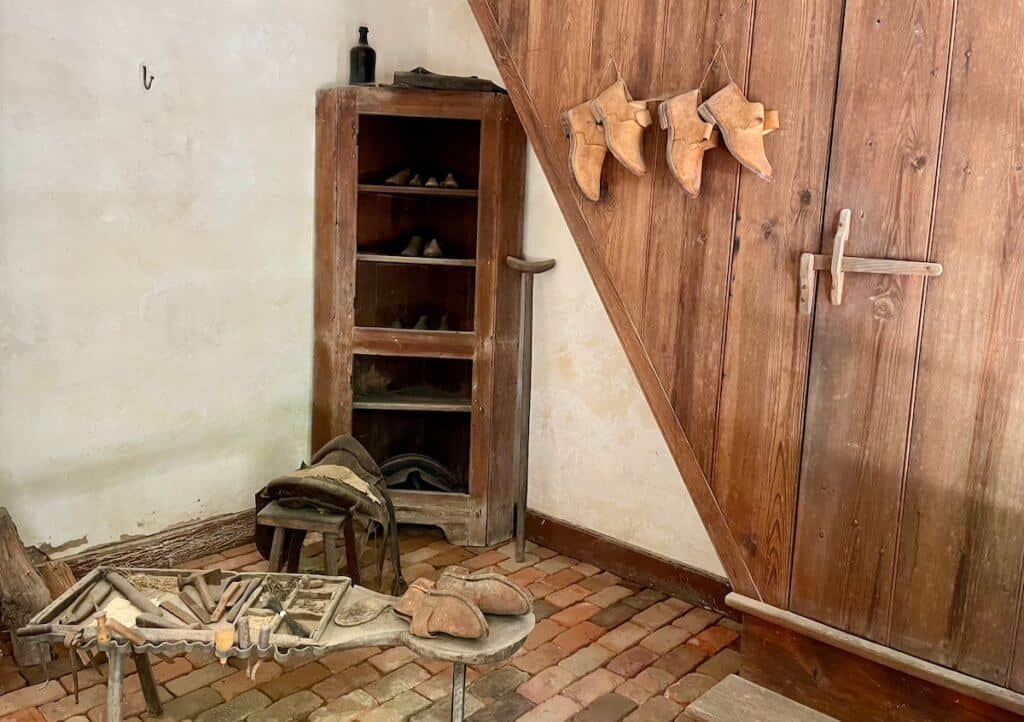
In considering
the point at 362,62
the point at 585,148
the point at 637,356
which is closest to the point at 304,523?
the point at 637,356

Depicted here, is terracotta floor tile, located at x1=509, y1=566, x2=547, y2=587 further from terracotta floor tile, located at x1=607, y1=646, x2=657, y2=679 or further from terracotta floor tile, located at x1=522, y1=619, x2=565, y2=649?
terracotta floor tile, located at x1=607, y1=646, x2=657, y2=679

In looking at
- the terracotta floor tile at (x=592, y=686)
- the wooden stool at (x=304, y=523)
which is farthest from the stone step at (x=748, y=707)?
the wooden stool at (x=304, y=523)

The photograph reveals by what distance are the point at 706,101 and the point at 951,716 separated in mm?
1477

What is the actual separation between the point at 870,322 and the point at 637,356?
1.94ft

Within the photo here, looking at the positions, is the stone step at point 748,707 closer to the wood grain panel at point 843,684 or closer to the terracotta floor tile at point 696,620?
the wood grain panel at point 843,684

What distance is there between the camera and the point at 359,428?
409 centimetres

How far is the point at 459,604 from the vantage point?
2.19 meters

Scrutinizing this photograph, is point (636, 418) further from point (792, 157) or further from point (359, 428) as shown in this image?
point (792, 157)

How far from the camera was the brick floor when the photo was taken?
2588 mm

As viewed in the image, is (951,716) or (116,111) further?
(116,111)

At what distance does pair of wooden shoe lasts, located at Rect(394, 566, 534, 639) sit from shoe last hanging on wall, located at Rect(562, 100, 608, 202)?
103 centimetres

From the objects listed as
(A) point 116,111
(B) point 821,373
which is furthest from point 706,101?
(A) point 116,111

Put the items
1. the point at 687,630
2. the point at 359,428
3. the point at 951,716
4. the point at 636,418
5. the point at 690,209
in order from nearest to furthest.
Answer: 1. the point at 951,716
2. the point at 690,209
3. the point at 687,630
4. the point at 636,418
5. the point at 359,428

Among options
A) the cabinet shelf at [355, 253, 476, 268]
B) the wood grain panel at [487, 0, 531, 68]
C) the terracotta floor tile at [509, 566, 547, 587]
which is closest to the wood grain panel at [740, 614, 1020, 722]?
the terracotta floor tile at [509, 566, 547, 587]
